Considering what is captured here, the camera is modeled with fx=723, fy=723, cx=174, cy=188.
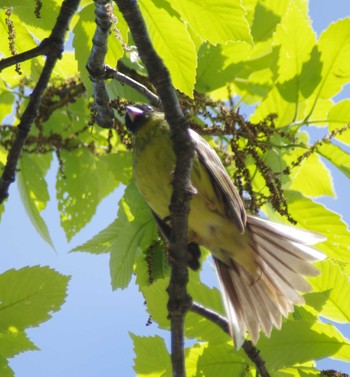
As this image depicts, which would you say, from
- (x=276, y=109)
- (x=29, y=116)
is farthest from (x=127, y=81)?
(x=276, y=109)

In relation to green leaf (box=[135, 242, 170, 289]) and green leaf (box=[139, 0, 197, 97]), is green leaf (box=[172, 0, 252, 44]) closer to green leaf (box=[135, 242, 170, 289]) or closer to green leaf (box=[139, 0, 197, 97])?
green leaf (box=[139, 0, 197, 97])

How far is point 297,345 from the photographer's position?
2.87m

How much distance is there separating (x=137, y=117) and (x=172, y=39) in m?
1.48

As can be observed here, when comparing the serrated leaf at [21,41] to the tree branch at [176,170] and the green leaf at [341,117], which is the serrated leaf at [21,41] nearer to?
the tree branch at [176,170]

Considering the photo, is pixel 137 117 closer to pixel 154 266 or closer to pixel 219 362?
pixel 154 266

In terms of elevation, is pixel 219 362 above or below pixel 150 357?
below

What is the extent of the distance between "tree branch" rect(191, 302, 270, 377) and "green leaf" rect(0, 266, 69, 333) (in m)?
0.61

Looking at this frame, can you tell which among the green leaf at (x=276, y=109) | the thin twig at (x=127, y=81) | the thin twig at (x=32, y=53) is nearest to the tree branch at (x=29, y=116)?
the thin twig at (x=32, y=53)

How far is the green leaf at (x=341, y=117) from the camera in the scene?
3.62 meters

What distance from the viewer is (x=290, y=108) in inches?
145

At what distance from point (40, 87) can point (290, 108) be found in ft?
4.14

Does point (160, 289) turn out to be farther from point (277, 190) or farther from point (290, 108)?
point (290, 108)

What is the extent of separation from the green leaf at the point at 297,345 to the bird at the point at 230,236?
214 millimetres

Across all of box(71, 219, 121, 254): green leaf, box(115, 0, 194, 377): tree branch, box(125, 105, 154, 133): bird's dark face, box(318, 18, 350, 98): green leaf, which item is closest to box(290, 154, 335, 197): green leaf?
box(318, 18, 350, 98): green leaf
